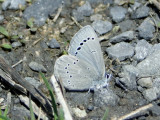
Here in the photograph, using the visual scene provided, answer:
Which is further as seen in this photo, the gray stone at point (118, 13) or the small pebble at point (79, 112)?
the gray stone at point (118, 13)

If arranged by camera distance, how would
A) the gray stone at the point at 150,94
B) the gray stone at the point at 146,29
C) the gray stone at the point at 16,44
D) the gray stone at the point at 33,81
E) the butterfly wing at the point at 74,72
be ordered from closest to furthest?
the gray stone at the point at 150,94 → the butterfly wing at the point at 74,72 → the gray stone at the point at 33,81 → the gray stone at the point at 146,29 → the gray stone at the point at 16,44

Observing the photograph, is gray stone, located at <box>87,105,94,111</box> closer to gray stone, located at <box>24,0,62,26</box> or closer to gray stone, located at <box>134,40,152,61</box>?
gray stone, located at <box>134,40,152,61</box>

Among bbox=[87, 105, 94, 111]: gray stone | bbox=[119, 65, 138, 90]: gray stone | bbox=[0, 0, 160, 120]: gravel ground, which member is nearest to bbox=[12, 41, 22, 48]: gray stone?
bbox=[0, 0, 160, 120]: gravel ground

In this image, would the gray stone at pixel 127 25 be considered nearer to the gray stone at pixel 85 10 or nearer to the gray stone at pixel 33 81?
the gray stone at pixel 85 10

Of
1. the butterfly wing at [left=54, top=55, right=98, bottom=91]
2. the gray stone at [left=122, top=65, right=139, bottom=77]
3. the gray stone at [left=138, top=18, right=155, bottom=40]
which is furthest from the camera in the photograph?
the gray stone at [left=138, top=18, right=155, bottom=40]

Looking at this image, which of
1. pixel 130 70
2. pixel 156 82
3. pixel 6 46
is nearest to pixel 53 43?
pixel 6 46

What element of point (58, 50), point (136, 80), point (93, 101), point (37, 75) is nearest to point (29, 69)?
point (37, 75)

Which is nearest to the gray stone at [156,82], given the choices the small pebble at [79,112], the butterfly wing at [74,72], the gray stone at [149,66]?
the gray stone at [149,66]

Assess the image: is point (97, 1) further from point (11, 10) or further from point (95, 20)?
point (11, 10)

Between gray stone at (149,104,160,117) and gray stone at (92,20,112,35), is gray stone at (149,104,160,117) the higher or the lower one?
the lower one
